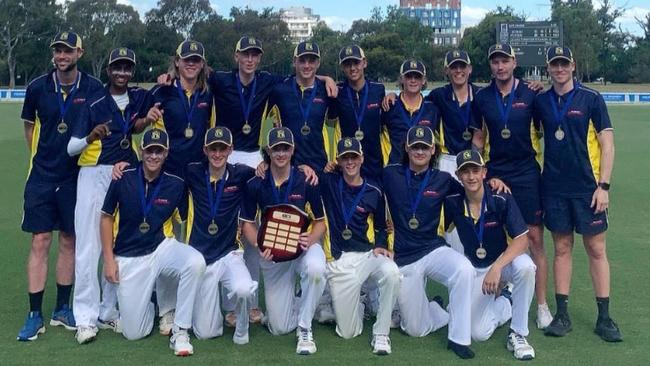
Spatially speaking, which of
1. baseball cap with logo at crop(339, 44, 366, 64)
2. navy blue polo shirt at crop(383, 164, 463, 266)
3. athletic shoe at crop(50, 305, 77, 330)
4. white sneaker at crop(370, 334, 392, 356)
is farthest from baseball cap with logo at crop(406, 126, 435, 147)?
athletic shoe at crop(50, 305, 77, 330)

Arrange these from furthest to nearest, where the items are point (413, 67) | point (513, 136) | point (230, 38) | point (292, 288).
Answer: point (230, 38) → point (413, 67) → point (513, 136) → point (292, 288)

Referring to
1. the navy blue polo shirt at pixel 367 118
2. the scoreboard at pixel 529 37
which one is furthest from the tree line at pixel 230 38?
the navy blue polo shirt at pixel 367 118

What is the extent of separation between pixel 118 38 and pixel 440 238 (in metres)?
68.3

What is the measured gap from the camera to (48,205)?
A: 19.0 ft

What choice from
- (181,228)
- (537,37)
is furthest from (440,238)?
(537,37)

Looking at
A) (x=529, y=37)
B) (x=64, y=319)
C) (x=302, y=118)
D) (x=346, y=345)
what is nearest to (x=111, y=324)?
(x=64, y=319)

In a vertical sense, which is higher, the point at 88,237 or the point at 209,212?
the point at 209,212

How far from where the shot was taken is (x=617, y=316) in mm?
6000

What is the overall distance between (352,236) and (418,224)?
557 mm

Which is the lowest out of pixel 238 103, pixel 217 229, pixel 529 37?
pixel 217 229

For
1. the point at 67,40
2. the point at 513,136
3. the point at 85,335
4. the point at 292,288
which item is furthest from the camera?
the point at 513,136

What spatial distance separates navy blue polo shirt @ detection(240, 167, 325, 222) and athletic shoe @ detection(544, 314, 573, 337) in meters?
2.04

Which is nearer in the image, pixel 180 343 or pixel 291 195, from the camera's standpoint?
pixel 180 343

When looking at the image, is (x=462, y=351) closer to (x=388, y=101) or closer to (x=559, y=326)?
(x=559, y=326)
